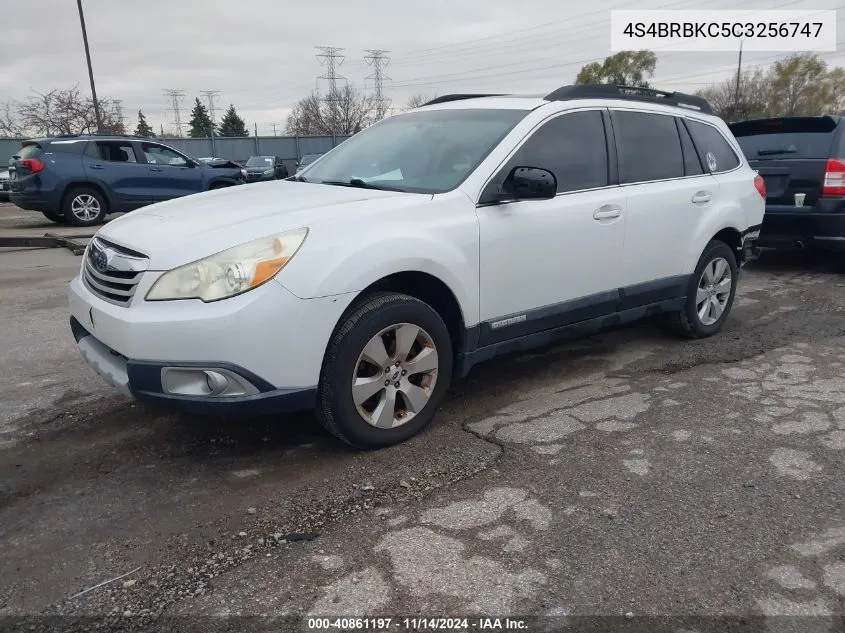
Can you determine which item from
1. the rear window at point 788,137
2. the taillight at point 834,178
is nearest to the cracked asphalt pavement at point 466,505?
the taillight at point 834,178

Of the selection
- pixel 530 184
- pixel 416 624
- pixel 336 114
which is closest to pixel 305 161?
pixel 530 184

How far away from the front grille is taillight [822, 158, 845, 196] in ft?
23.0

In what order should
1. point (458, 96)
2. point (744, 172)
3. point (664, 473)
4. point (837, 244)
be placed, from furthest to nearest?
1. point (837, 244)
2. point (744, 172)
3. point (458, 96)
4. point (664, 473)

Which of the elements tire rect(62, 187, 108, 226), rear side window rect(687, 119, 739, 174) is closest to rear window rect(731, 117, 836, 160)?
rear side window rect(687, 119, 739, 174)

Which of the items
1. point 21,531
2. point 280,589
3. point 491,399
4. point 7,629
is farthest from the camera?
point 491,399

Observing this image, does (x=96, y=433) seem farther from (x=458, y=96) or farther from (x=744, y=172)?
(x=744, y=172)

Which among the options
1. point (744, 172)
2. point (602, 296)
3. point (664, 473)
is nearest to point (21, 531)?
point (664, 473)

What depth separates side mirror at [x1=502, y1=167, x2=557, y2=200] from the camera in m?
3.49

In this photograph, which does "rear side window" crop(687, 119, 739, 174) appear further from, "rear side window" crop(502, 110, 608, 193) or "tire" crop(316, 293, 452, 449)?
"tire" crop(316, 293, 452, 449)

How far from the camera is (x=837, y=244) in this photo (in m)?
7.11

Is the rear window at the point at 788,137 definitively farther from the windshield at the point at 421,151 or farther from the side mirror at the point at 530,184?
the side mirror at the point at 530,184

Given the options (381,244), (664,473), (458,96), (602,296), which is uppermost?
(458,96)

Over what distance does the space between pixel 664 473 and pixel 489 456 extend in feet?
2.67

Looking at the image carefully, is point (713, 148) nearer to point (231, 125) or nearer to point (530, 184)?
point (530, 184)
